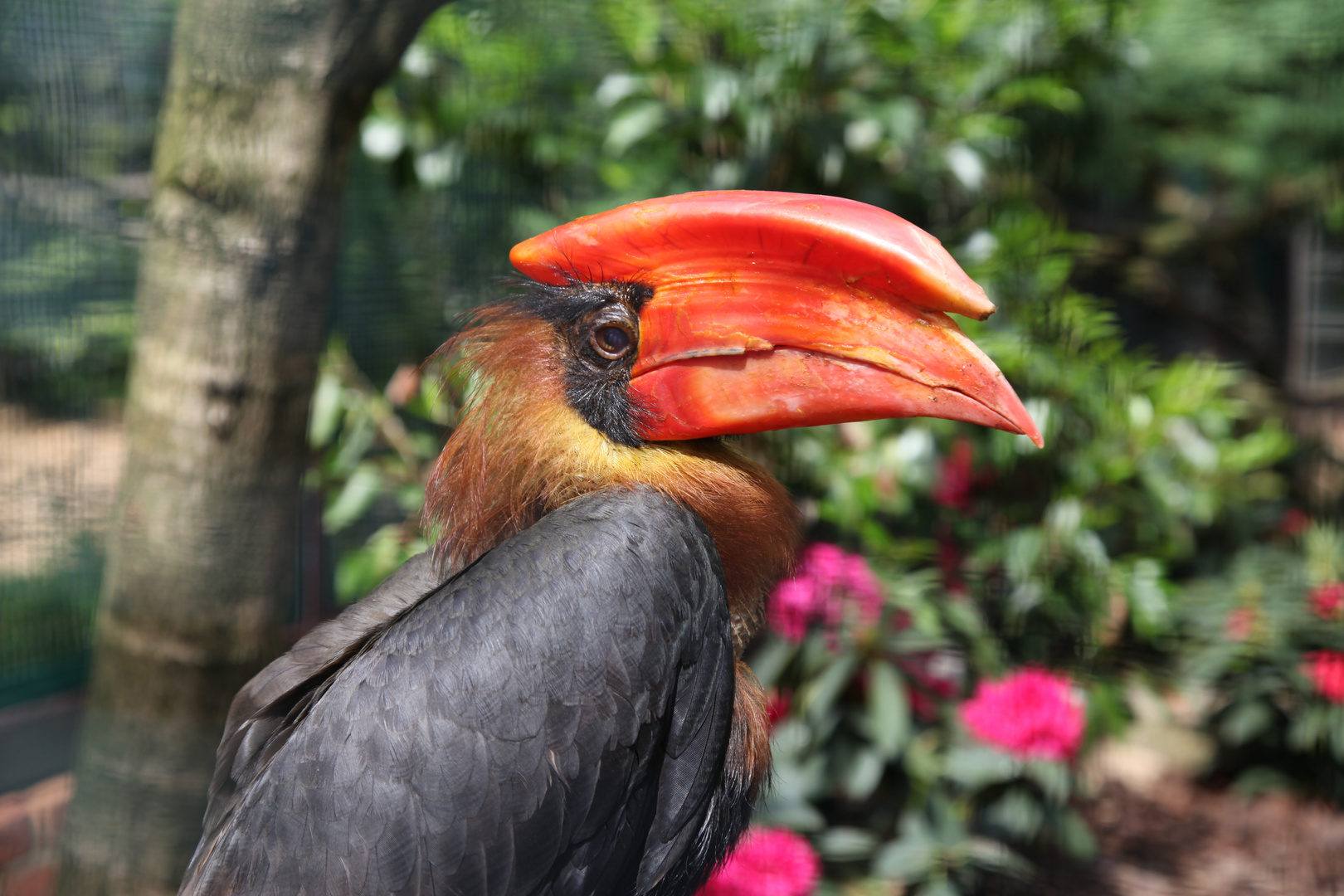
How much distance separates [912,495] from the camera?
2039 mm

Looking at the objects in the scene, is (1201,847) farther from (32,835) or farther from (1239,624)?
(32,835)

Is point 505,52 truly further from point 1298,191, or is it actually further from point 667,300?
point 1298,191

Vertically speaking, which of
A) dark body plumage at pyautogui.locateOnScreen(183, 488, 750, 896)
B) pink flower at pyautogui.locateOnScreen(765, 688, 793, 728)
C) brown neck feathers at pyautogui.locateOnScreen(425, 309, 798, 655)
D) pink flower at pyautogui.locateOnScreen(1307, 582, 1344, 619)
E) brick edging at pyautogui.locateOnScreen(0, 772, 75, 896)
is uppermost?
brown neck feathers at pyautogui.locateOnScreen(425, 309, 798, 655)

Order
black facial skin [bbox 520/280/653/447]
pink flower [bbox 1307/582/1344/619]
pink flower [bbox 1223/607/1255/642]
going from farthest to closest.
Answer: pink flower [bbox 1223/607/1255/642] → pink flower [bbox 1307/582/1344/619] → black facial skin [bbox 520/280/653/447]

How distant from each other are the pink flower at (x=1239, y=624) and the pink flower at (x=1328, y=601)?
13cm

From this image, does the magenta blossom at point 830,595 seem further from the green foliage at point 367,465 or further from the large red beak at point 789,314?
the large red beak at point 789,314

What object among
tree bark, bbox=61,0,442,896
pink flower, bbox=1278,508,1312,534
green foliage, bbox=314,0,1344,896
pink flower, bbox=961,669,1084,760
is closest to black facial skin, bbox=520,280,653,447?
tree bark, bbox=61,0,442,896

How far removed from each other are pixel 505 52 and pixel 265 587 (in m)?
1.02

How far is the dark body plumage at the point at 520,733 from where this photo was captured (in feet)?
3.05

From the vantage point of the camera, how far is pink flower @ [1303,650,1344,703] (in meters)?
2.23

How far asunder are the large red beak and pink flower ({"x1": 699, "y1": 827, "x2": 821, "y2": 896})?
3.18ft

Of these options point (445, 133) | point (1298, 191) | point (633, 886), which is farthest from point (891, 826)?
point (1298, 191)

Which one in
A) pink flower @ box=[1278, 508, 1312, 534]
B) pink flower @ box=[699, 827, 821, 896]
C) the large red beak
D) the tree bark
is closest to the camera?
the large red beak

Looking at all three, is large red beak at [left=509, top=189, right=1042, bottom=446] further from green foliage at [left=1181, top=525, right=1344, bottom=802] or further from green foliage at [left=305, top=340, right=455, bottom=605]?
green foliage at [left=1181, top=525, right=1344, bottom=802]
